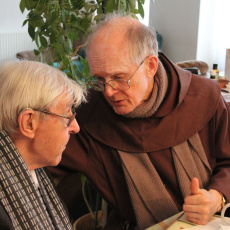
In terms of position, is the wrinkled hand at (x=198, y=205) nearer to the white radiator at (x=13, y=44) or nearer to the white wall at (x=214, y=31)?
the white wall at (x=214, y=31)

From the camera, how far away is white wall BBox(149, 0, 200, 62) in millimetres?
5910

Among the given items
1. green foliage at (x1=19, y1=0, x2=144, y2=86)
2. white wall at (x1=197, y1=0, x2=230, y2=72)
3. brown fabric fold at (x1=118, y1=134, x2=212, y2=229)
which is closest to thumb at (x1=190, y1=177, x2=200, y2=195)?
brown fabric fold at (x1=118, y1=134, x2=212, y2=229)

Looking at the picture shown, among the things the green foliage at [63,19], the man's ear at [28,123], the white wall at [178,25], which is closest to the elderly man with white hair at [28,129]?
the man's ear at [28,123]

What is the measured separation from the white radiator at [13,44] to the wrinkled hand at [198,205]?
17.9 ft

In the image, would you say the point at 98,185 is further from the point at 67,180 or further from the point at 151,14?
the point at 151,14

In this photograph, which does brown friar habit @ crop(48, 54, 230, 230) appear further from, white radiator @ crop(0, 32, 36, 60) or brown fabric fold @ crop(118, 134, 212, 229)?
white radiator @ crop(0, 32, 36, 60)

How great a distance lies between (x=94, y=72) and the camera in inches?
68.1

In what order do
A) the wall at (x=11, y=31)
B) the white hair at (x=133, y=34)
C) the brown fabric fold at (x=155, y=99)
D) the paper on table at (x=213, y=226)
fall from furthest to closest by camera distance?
the wall at (x=11, y=31) < the brown fabric fold at (x=155, y=99) < the white hair at (x=133, y=34) < the paper on table at (x=213, y=226)

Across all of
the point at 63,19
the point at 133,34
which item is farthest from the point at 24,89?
the point at 63,19

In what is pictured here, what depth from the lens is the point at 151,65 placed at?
5.86ft

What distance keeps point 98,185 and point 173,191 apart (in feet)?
1.14

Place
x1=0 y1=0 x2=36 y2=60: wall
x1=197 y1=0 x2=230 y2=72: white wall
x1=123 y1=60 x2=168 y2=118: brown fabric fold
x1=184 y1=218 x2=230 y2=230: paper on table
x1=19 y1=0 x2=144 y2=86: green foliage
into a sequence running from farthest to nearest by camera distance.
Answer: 1. x1=0 y1=0 x2=36 y2=60: wall
2. x1=197 y1=0 x2=230 y2=72: white wall
3. x1=19 y1=0 x2=144 y2=86: green foliage
4. x1=123 y1=60 x2=168 y2=118: brown fabric fold
5. x1=184 y1=218 x2=230 y2=230: paper on table

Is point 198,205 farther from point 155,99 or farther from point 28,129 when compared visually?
point 28,129

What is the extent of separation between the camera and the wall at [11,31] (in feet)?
21.4
